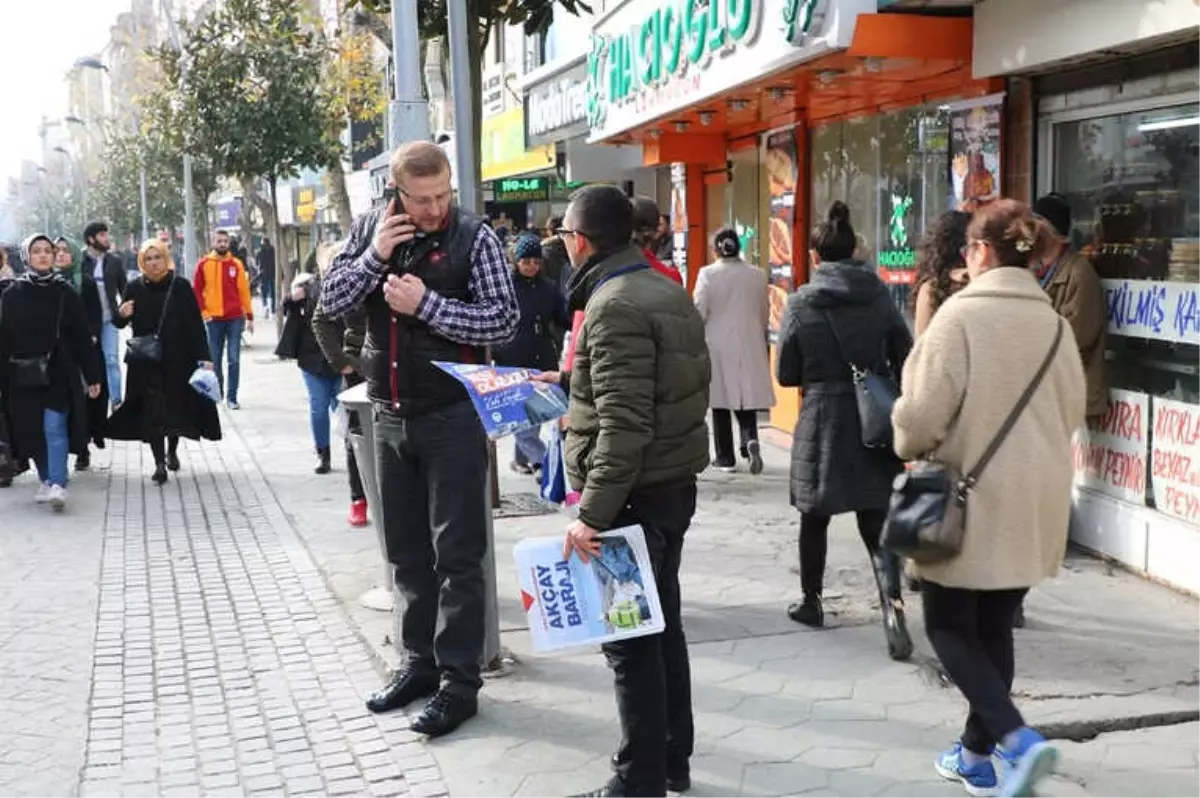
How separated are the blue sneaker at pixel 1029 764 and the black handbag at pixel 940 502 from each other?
0.53m

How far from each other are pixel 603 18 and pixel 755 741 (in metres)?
9.28

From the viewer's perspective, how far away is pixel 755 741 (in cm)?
439

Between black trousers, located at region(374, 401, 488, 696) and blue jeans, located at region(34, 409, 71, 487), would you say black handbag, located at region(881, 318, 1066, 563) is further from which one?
blue jeans, located at region(34, 409, 71, 487)

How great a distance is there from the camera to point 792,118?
11.0 meters

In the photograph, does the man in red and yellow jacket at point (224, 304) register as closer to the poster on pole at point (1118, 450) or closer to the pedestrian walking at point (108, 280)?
the pedestrian walking at point (108, 280)

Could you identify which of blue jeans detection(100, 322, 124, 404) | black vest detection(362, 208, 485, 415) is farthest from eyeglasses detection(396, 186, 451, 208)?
blue jeans detection(100, 322, 124, 404)

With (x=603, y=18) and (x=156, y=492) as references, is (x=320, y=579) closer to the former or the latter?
(x=156, y=492)

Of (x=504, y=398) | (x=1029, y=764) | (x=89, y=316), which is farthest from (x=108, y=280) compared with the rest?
(x=1029, y=764)

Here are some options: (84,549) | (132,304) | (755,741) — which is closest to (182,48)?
(132,304)

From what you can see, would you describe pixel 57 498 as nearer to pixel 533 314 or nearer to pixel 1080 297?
pixel 533 314

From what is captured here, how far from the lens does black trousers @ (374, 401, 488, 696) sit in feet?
14.8

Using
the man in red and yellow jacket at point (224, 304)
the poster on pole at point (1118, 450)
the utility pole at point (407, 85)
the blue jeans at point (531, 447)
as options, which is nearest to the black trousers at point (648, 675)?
the utility pole at point (407, 85)

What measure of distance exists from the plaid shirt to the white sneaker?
5.16 m

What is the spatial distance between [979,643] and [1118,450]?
10.8ft
